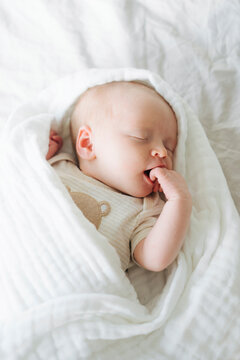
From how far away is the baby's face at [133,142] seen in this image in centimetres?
110

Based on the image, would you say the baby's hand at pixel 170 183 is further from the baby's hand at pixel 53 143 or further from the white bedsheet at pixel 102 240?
the baby's hand at pixel 53 143

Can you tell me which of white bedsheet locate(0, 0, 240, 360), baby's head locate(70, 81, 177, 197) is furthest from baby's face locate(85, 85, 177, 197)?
white bedsheet locate(0, 0, 240, 360)

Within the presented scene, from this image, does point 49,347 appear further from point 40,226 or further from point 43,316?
point 40,226

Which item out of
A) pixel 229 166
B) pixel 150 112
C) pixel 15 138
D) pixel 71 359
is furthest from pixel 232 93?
pixel 71 359

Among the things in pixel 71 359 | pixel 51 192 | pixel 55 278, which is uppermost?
pixel 51 192

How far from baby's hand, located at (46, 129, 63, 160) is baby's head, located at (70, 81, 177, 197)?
0.09m

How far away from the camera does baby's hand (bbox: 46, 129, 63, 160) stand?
50.2 inches

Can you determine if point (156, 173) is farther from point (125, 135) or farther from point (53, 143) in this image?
point (53, 143)

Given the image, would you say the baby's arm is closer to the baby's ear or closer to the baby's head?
the baby's head

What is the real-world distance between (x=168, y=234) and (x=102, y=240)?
17 centimetres

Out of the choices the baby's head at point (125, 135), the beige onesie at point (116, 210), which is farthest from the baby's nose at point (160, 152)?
the beige onesie at point (116, 210)

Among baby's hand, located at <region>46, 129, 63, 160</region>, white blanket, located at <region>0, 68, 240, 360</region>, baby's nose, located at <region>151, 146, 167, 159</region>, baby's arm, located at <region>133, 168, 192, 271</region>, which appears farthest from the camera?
baby's hand, located at <region>46, 129, 63, 160</region>

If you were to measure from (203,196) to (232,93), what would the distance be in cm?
49

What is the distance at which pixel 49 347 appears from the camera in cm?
81
